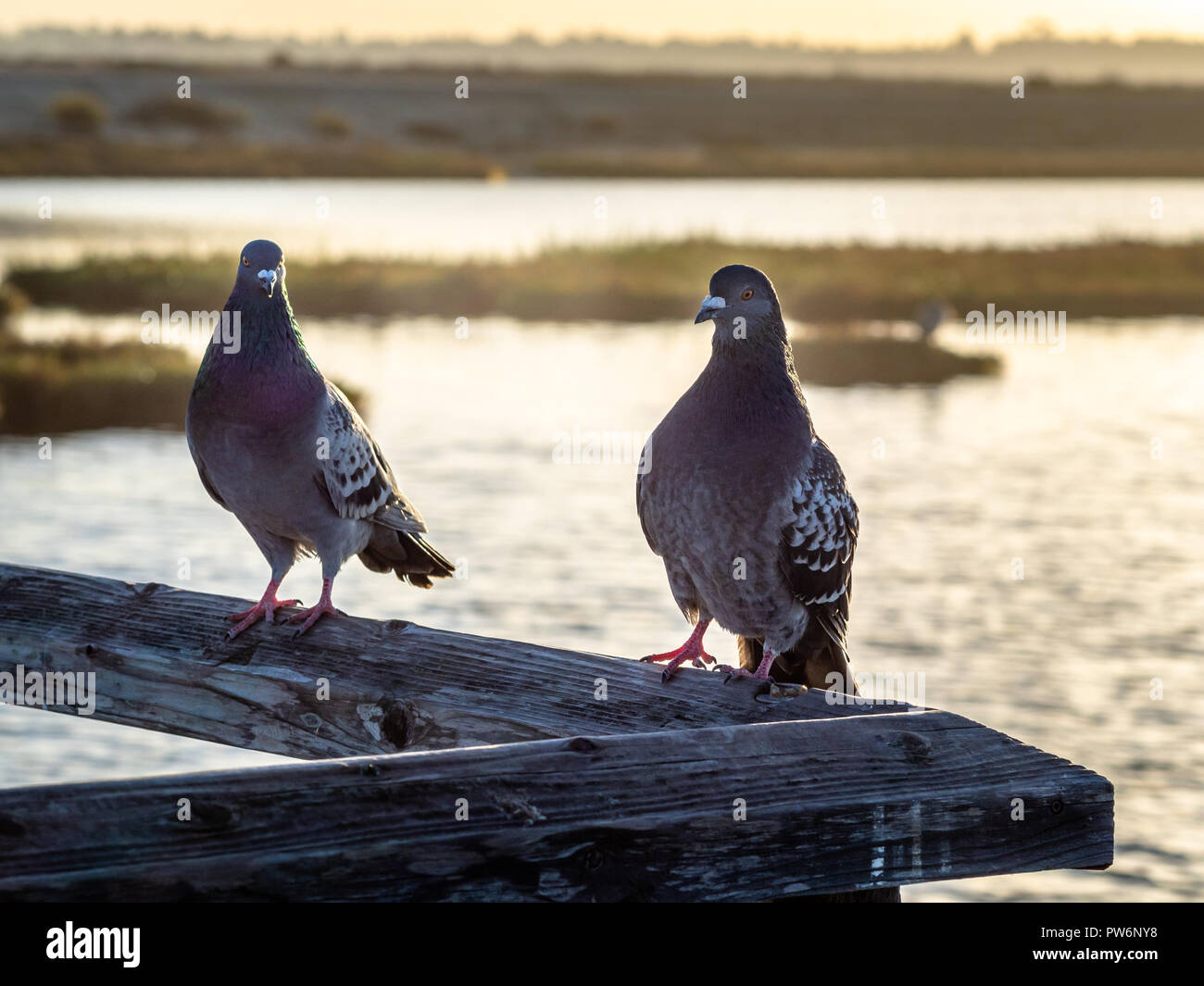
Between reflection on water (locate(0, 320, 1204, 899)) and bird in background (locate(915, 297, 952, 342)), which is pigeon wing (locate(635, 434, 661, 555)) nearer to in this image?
reflection on water (locate(0, 320, 1204, 899))

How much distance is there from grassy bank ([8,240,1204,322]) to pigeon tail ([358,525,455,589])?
33.8 metres

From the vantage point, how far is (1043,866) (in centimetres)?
294

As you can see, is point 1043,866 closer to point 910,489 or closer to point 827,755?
point 827,755

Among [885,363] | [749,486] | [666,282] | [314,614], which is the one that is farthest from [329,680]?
[666,282]

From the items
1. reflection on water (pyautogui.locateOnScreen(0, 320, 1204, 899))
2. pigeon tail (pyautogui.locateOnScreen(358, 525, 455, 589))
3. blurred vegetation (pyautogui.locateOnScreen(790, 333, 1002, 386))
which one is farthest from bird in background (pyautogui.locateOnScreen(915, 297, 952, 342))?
pigeon tail (pyautogui.locateOnScreen(358, 525, 455, 589))

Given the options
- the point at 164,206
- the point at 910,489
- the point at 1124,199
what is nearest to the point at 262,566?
the point at 910,489

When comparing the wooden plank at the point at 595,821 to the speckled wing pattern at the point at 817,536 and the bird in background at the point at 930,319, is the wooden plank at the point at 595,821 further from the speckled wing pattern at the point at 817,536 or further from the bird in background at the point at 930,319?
the bird in background at the point at 930,319

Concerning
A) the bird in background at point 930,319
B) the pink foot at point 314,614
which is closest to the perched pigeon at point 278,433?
the pink foot at point 314,614

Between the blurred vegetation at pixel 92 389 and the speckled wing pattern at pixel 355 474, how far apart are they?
20356mm

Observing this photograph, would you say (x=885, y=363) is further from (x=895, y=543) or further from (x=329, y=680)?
(x=329, y=680)

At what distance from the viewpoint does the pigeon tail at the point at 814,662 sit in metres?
5.04

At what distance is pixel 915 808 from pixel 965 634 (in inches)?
493

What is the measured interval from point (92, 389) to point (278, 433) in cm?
2340
